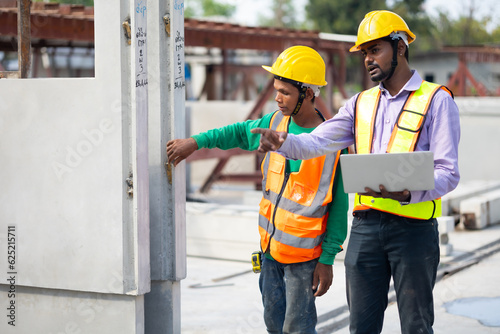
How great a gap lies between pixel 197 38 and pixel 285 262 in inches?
326

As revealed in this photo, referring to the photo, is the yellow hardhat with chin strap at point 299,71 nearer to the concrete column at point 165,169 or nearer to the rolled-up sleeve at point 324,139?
the rolled-up sleeve at point 324,139

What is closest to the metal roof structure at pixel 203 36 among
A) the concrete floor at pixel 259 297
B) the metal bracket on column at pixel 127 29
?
the concrete floor at pixel 259 297

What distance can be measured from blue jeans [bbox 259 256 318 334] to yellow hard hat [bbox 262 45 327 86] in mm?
914

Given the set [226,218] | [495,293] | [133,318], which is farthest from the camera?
[226,218]

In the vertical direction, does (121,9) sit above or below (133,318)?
above

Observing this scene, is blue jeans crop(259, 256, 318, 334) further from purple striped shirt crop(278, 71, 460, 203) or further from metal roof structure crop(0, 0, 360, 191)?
metal roof structure crop(0, 0, 360, 191)

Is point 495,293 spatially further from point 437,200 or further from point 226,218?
point 437,200

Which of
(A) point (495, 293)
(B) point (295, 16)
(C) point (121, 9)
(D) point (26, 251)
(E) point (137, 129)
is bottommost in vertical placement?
(A) point (495, 293)

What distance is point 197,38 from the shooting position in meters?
11.4

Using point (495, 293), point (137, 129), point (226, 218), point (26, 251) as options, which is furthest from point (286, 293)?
A: point (226, 218)

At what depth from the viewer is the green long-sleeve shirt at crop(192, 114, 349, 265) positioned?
3529 mm

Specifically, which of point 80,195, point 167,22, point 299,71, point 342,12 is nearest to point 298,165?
point 299,71

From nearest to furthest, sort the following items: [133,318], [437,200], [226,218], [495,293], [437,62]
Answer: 1. [437,200]
2. [133,318]
3. [495,293]
4. [226,218]
5. [437,62]

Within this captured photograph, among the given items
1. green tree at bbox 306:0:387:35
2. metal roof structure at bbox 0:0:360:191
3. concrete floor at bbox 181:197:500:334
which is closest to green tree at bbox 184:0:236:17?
green tree at bbox 306:0:387:35
